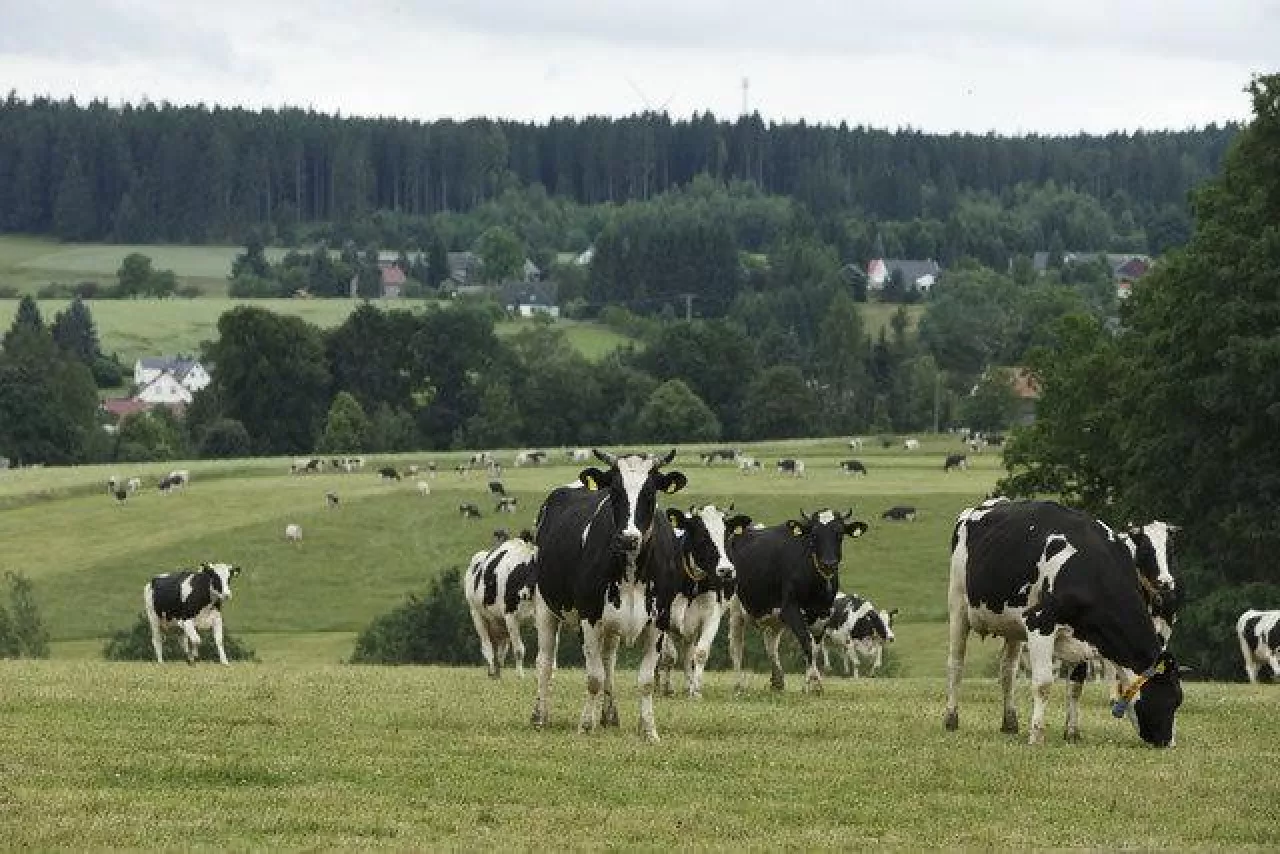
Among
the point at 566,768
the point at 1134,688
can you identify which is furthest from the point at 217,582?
the point at 566,768

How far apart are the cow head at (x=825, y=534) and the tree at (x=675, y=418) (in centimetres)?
13697

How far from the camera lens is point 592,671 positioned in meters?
25.2

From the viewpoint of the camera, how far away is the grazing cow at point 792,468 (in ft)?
405

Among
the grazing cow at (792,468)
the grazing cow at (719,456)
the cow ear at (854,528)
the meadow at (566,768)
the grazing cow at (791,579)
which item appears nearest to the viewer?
the meadow at (566,768)

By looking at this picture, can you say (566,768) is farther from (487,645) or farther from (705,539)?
(487,645)

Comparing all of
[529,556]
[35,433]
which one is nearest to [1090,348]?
[529,556]

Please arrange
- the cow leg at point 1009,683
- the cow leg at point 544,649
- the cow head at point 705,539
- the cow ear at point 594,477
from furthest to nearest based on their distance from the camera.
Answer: the cow head at point 705,539, the cow leg at point 1009,683, the cow leg at point 544,649, the cow ear at point 594,477

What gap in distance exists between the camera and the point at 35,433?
17000 cm

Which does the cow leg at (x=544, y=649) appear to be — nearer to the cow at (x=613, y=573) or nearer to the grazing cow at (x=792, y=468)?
the cow at (x=613, y=573)

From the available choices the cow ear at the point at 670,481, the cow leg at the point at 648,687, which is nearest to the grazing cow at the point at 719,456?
the cow ear at the point at 670,481

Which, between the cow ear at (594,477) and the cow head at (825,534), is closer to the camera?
the cow ear at (594,477)

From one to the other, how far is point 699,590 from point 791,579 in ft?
8.28

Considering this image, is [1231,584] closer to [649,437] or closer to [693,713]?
[693,713]

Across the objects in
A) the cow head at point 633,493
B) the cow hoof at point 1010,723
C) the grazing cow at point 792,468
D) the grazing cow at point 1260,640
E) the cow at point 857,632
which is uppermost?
the cow head at point 633,493
